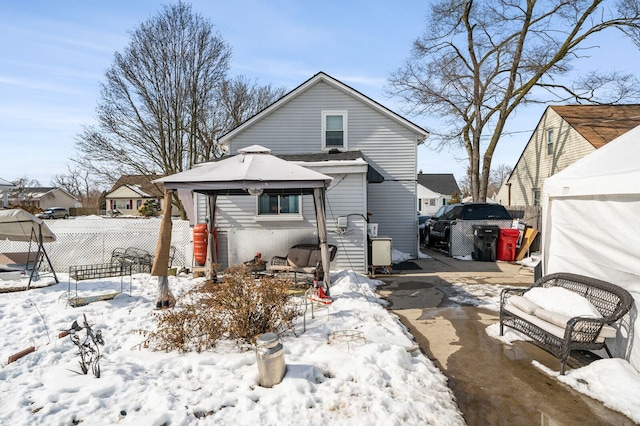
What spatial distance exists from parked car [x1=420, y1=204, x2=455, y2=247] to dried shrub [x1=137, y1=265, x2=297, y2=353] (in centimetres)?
1227

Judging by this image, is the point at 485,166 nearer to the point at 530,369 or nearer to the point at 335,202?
the point at 335,202

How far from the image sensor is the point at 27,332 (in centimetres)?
506

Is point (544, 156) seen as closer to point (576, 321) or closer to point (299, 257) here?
point (299, 257)

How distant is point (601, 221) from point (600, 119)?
18681mm

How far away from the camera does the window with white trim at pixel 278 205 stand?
1088cm

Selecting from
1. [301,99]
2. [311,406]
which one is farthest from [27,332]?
[301,99]

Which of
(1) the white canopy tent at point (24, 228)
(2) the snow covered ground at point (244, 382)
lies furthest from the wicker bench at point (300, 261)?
(1) the white canopy tent at point (24, 228)

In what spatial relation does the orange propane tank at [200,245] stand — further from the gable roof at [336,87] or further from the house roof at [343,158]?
the gable roof at [336,87]

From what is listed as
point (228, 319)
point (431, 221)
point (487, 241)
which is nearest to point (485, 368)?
point (228, 319)

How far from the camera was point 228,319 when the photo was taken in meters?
4.69

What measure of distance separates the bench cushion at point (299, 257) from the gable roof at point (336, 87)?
6652 millimetres

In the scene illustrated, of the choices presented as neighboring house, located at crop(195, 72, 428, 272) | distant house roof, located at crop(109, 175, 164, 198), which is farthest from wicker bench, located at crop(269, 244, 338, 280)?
distant house roof, located at crop(109, 175, 164, 198)

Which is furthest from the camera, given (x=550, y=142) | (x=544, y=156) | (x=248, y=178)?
(x=544, y=156)

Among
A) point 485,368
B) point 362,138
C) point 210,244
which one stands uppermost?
point 362,138
